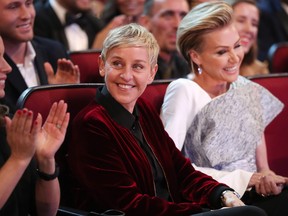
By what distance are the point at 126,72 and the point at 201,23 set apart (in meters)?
0.55

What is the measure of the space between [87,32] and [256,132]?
6.50 feet

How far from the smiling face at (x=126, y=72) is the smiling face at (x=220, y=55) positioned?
48 centimetres

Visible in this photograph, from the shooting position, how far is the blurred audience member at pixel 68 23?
450 centimetres

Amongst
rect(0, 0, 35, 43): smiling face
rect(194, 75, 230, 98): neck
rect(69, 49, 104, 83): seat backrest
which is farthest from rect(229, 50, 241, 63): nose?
rect(0, 0, 35, 43): smiling face

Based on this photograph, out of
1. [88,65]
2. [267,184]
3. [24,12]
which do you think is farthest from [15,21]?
[267,184]

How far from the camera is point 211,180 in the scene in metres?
2.71

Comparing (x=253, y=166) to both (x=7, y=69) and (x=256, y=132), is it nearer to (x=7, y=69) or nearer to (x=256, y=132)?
(x=256, y=132)

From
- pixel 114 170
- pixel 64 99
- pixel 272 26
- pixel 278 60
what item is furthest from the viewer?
pixel 272 26

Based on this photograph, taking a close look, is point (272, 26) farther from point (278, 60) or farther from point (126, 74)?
point (126, 74)

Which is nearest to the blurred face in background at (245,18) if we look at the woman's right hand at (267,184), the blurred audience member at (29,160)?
the woman's right hand at (267,184)

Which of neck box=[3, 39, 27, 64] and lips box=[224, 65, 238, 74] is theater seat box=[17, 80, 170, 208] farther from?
neck box=[3, 39, 27, 64]

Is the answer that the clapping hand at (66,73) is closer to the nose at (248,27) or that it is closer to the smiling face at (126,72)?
the smiling face at (126,72)

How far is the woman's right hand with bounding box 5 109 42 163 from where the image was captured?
6.89 ft

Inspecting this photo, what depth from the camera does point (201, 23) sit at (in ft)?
9.89
